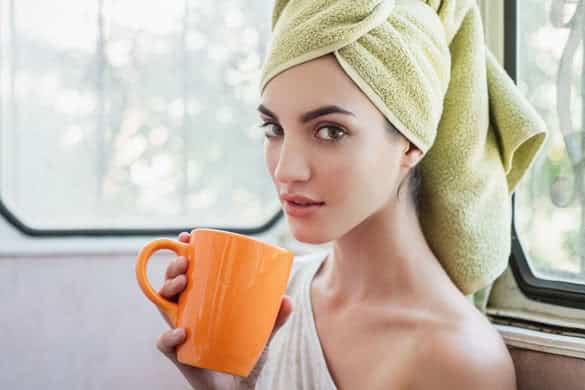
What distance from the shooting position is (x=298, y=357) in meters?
1.14

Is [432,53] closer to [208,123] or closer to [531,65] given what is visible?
A: [531,65]

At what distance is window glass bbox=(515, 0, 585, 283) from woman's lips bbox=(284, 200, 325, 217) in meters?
0.53

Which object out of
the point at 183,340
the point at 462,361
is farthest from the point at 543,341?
the point at 183,340

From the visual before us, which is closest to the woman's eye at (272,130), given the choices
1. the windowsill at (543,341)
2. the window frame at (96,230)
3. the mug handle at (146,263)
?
the mug handle at (146,263)

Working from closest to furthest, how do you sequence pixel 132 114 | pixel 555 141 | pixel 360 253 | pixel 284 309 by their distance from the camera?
pixel 284 309 < pixel 360 253 < pixel 555 141 < pixel 132 114

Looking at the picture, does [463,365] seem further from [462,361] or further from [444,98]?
[444,98]

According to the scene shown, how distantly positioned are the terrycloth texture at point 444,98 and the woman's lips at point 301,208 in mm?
154

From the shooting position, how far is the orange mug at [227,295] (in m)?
0.86

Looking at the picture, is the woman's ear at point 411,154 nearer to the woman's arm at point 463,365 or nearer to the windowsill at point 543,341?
the woman's arm at point 463,365

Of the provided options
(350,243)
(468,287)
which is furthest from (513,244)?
(350,243)

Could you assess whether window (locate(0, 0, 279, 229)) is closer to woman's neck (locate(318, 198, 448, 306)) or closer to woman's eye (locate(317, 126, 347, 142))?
woman's neck (locate(318, 198, 448, 306))

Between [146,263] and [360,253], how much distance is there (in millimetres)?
343

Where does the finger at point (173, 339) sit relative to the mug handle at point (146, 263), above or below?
below

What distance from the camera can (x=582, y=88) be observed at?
1211 mm
